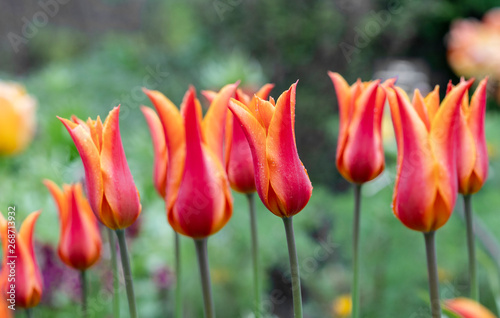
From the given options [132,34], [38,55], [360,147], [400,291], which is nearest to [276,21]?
[400,291]

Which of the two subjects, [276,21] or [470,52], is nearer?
[470,52]

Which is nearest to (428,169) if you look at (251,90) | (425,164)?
(425,164)

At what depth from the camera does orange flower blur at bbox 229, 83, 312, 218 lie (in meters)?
0.31

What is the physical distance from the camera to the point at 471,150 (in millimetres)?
392

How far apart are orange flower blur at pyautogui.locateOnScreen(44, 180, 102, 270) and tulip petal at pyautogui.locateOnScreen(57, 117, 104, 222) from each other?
10cm

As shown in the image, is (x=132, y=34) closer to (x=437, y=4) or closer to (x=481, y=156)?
(x=437, y=4)

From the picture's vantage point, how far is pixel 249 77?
37.5 inches

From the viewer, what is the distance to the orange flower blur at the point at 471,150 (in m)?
0.39

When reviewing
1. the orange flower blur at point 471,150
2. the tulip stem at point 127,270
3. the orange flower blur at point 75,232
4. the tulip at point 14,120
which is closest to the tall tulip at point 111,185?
the tulip stem at point 127,270

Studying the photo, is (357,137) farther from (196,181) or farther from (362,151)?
(196,181)

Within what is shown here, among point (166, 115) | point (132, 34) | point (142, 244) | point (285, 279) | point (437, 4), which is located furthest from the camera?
point (132, 34)

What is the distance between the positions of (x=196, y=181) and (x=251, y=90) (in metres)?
0.59

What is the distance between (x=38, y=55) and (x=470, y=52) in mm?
4186

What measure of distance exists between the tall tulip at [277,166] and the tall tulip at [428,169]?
0.24ft
